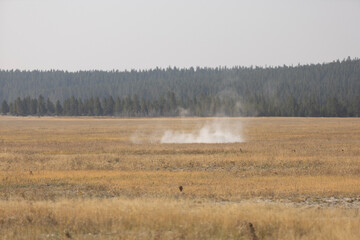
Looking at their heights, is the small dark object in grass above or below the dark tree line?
below

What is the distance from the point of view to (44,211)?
48.9 ft

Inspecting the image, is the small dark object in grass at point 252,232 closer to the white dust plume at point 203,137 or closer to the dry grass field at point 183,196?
the dry grass field at point 183,196

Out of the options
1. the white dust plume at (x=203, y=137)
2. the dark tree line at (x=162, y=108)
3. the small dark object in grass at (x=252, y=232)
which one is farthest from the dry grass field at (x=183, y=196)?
the dark tree line at (x=162, y=108)

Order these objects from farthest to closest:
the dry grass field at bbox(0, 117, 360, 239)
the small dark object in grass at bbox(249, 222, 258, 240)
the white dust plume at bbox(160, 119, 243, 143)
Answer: the white dust plume at bbox(160, 119, 243, 143)
the dry grass field at bbox(0, 117, 360, 239)
the small dark object in grass at bbox(249, 222, 258, 240)

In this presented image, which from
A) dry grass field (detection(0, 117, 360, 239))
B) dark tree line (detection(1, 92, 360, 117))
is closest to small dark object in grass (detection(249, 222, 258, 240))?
dry grass field (detection(0, 117, 360, 239))

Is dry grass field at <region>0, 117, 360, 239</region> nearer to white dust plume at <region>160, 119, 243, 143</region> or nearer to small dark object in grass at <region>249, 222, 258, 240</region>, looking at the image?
small dark object in grass at <region>249, 222, 258, 240</region>

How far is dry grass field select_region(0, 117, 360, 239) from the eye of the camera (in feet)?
43.0

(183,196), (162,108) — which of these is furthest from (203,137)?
(162,108)

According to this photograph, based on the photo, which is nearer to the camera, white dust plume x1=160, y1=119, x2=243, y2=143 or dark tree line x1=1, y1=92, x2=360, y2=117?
white dust plume x1=160, y1=119, x2=243, y2=143

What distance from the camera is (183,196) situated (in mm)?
19281

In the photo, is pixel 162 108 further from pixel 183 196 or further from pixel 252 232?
pixel 252 232

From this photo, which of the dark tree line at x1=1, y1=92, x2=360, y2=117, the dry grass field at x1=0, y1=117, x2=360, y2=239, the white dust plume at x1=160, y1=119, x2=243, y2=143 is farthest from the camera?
the dark tree line at x1=1, y1=92, x2=360, y2=117

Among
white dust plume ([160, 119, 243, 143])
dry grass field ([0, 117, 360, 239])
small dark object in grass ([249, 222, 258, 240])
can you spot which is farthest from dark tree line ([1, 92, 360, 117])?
small dark object in grass ([249, 222, 258, 240])

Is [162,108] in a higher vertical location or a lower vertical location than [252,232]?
higher
